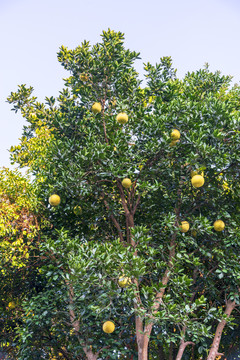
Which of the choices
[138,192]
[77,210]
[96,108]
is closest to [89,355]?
[77,210]

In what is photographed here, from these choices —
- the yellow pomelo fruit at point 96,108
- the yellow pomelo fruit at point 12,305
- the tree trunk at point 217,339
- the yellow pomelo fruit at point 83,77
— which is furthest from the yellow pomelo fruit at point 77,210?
the tree trunk at point 217,339

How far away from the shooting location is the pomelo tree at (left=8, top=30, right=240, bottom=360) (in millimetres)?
9469

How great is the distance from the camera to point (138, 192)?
35.8 feet

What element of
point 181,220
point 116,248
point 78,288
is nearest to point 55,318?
point 78,288

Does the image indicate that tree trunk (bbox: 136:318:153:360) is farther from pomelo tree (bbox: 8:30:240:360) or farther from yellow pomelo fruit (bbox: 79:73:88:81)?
yellow pomelo fruit (bbox: 79:73:88:81)

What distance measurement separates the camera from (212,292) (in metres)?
11.3

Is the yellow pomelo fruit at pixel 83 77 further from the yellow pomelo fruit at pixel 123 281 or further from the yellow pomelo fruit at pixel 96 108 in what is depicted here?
the yellow pomelo fruit at pixel 123 281

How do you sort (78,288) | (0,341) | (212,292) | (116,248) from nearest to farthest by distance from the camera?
(116,248) < (78,288) < (212,292) < (0,341)

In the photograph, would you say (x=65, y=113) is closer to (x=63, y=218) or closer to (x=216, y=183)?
(x=63, y=218)

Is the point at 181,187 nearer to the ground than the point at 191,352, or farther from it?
farther from it

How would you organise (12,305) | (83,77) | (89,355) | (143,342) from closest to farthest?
(89,355), (143,342), (83,77), (12,305)

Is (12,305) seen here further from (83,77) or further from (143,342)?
(83,77)

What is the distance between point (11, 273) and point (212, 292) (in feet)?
19.5

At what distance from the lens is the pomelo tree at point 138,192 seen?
31.1 feet
